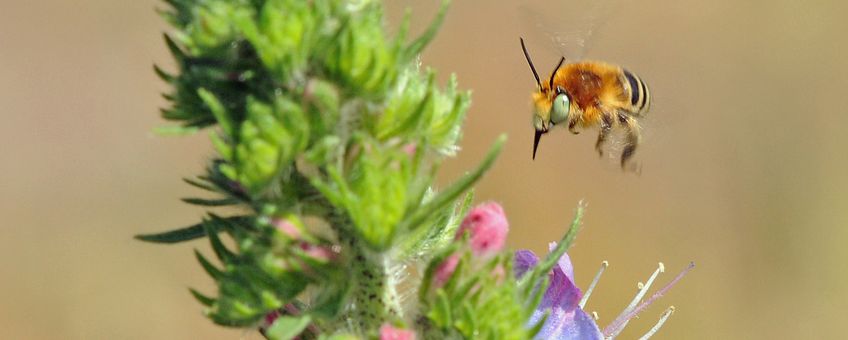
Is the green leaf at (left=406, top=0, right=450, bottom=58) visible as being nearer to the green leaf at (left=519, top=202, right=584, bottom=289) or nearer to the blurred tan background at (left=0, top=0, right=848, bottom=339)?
the green leaf at (left=519, top=202, right=584, bottom=289)

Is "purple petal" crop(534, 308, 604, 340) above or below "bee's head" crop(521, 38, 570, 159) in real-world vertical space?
below

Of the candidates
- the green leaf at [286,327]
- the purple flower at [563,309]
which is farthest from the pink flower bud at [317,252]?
the purple flower at [563,309]

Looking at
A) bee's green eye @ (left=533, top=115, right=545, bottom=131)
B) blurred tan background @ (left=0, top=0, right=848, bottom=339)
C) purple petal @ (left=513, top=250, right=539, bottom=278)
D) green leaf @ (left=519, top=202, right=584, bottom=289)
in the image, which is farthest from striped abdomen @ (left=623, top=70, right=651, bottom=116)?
blurred tan background @ (left=0, top=0, right=848, bottom=339)

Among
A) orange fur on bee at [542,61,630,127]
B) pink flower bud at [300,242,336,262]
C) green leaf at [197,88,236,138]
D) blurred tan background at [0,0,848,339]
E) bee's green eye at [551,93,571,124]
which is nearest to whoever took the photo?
green leaf at [197,88,236,138]

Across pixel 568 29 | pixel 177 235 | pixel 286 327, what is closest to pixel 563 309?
pixel 286 327

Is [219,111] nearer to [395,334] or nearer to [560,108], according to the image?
[395,334]

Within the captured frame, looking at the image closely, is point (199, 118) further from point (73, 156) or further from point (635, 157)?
point (73, 156)

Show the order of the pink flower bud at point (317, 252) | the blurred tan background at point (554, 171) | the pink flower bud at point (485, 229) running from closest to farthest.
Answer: the pink flower bud at point (317, 252), the pink flower bud at point (485, 229), the blurred tan background at point (554, 171)

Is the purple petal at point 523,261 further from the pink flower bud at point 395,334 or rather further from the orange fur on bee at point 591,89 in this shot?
the orange fur on bee at point 591,89
